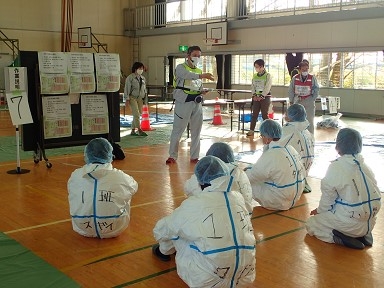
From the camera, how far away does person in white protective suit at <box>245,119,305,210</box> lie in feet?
14.1

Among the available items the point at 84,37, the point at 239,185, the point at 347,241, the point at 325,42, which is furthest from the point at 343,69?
the point at 239,185

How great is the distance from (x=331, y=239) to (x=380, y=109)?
36.5ft

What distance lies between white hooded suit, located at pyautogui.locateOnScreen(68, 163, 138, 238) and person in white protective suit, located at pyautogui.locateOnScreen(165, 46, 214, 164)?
304cm

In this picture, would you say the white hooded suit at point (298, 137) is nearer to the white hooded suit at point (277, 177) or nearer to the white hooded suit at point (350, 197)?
the white hooded suit at point (277, 177)

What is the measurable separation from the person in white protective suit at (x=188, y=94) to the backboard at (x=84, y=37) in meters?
13.7

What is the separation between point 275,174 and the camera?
4.29m

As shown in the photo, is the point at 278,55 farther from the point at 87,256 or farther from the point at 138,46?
the point at 87,256

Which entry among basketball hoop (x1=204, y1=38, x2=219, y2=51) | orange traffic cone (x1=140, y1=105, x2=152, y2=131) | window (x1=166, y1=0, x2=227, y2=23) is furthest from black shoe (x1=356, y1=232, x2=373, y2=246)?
window (x1=166, y1=0, x2=227, y2=23)

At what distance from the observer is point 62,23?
19172 millimetres

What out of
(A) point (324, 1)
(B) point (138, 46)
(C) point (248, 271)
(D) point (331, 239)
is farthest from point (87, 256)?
(B) point (138, 46)

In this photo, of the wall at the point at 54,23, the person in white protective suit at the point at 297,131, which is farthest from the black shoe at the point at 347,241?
the wall at the point at 54,23

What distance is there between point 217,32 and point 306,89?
9.63 m

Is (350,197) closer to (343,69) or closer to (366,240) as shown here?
(366,240)

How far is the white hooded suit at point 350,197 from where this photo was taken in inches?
137
